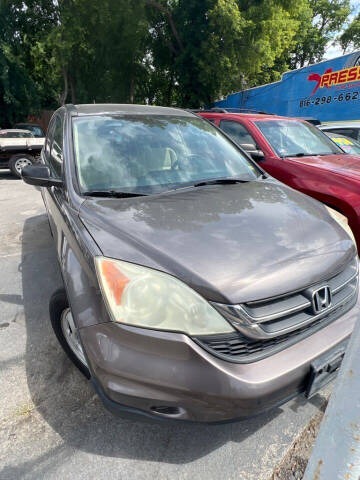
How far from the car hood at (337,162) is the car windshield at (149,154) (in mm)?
1226

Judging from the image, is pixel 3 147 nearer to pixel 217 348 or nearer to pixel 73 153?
pixel 73 153

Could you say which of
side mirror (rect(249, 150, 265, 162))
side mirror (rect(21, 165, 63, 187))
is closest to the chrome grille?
side mirror (rect(21, 165, 63, 187))

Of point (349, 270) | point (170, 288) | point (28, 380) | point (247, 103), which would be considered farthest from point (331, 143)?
point (247, 103)

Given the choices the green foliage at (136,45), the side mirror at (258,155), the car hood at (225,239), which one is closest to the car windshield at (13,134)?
the green foliage at (136,45)

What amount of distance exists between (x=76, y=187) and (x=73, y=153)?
336 millimetres

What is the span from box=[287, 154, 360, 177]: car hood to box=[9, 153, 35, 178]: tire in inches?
315

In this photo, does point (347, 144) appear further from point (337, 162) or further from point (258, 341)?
point (258, 341)

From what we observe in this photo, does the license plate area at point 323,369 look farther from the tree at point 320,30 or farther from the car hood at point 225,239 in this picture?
the tree at point 320,30

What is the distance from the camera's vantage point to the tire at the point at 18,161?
9047 millimetres

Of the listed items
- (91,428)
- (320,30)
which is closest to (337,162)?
(91,428)

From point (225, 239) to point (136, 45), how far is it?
18019mm

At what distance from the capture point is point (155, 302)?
4.42 feet

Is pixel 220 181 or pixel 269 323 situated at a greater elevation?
pixel 220 181

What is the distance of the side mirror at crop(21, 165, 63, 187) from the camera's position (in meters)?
2.21
